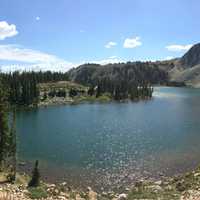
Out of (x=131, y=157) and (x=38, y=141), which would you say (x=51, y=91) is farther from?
(x=131, y=157)

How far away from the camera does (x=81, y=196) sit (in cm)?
4006

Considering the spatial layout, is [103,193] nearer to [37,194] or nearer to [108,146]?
[37,194]

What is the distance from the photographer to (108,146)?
7788cm

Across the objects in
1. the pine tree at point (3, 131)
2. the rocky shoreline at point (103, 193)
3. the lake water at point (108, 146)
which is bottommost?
the lake water at point (108, 146)

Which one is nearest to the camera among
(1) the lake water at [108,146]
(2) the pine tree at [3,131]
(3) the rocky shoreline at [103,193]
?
(3) the rocky shoreline at [103,193]

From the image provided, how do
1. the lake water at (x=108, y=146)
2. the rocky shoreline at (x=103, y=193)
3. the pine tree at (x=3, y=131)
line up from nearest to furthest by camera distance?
the rocky shoreline at (x=103, y=193), the pine tree at (x=3, y=131), the lake water at (x=108, y=146)

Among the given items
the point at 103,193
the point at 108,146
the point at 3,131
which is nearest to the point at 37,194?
the point at 103,193

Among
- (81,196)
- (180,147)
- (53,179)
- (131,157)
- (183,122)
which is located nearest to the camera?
(81,196)

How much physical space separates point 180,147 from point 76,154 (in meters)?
25.8

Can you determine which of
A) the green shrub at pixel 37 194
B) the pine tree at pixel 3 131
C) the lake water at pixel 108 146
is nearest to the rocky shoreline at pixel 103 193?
the green shrub at pixel 37 194

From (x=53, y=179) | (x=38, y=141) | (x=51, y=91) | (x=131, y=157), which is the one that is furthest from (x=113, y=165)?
(x=51, y=91)

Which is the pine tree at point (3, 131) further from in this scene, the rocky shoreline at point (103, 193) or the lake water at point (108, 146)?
the lake water at point (108, 146)

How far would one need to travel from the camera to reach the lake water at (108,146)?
5622 cm

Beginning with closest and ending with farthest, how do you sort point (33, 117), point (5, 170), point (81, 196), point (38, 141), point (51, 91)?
point (81, 196) < point (5, 170) < point (38, 141) < point (33, 117) < point (51, 91)
